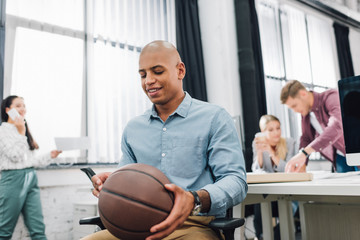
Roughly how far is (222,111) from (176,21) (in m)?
3.40

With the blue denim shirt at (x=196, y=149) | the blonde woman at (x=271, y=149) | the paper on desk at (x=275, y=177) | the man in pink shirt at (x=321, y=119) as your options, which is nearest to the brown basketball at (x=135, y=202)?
the blue denim shirt at (x=196, y=149)

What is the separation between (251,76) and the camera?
4.56m

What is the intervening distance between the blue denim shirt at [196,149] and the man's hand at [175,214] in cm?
20

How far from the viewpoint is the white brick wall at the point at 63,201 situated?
3275 mm

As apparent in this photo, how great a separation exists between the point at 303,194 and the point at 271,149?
6.97 ft

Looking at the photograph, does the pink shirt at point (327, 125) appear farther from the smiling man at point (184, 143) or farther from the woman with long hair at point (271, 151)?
the smiling man at point (184, 143)

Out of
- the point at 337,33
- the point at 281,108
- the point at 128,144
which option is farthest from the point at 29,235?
the point at 337,33

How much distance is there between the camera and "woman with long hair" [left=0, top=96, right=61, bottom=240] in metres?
2.99

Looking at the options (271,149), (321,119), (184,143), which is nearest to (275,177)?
(184,143)

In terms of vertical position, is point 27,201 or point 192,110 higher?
point 192,110

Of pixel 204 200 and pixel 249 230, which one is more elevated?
pixel 204 200

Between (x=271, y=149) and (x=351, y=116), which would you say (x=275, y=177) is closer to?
(x=351, y=116)

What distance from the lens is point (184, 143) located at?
1317mm

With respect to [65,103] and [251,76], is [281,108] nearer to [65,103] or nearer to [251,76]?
[251,76]
